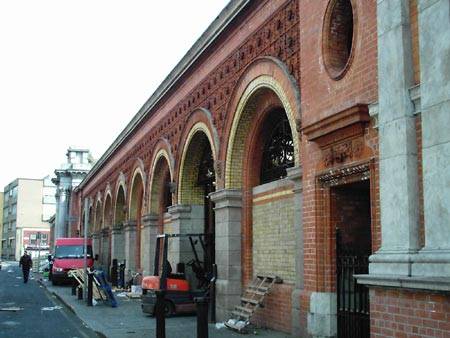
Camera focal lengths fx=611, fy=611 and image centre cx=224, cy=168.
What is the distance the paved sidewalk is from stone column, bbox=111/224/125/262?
10.3m

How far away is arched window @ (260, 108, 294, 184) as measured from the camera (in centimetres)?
1278

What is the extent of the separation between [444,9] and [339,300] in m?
4.61

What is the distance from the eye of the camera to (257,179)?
1420 centimetres

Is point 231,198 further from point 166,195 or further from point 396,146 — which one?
point 166,195

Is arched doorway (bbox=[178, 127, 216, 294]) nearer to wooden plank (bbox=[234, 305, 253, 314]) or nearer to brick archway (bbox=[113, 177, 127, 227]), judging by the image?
wooden plank (bbox=[234, 305, 253, 314])

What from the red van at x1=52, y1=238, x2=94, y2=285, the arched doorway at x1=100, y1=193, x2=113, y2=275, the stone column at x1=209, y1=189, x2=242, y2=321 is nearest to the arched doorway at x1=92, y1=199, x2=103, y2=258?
the arched doorway at x1=100, y1=193, x2=113, y2=275

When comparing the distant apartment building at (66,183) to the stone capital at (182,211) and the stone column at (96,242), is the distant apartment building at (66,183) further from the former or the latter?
the stone capital at (182,211)

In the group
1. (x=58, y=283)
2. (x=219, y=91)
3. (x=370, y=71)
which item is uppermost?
(x=219, y=91)

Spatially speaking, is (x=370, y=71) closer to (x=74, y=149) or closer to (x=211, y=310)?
(x=211, y=310)

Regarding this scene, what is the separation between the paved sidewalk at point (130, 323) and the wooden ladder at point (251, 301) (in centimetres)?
22

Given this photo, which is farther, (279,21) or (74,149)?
(74,149)

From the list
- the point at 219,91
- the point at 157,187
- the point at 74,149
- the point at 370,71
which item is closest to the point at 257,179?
the point at 219,91

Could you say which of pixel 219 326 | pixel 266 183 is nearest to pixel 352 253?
pixel 266 183

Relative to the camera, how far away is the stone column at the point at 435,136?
6.54 metres
